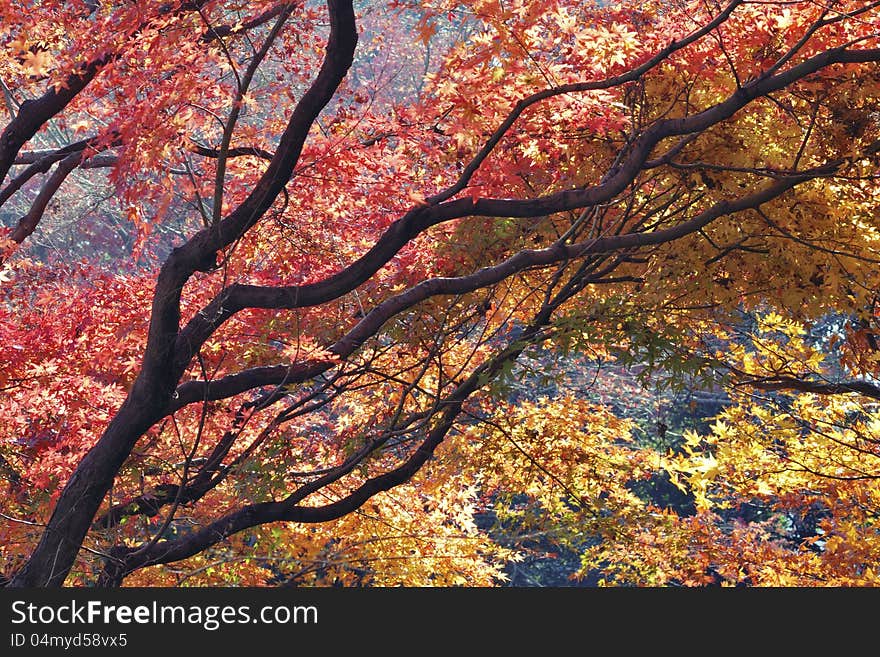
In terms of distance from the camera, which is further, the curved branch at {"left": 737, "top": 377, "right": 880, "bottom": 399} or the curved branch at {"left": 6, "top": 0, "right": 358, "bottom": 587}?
the curved branch at {"left": 737, "top": 377, "right": 880, "bottom": 399}

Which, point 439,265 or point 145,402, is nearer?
point 145,402

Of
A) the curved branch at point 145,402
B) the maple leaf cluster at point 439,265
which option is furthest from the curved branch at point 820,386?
the curved branch at point 145,402

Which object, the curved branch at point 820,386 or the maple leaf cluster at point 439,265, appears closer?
the maple leaf cluster at point 439,265

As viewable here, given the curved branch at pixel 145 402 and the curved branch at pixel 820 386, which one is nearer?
the curved branch at pixel 145 402

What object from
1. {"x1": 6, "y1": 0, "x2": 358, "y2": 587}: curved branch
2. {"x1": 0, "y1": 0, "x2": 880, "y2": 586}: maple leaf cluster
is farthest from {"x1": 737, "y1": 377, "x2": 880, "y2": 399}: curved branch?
{"x1": 6, "y1": 0, "x2": 358, "y2": 587}: curved branch

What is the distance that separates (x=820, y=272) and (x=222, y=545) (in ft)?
15.4

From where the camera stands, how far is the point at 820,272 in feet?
17.0

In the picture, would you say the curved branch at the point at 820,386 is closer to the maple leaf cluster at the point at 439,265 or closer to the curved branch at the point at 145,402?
the maple leaf cluster at the point at 439,265

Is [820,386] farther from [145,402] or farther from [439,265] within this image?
[145,402]

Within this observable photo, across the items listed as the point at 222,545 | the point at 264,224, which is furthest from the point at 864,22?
the point at 222,545

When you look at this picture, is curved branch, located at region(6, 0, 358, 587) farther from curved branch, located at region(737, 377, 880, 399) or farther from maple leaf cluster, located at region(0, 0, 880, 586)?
curved branch, located at region(737, 377, 880, 399)

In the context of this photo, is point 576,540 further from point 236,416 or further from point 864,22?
point 864,22

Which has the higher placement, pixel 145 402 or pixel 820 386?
pixel 820 386

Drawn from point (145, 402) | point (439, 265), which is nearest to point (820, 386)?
point (439, 265)
